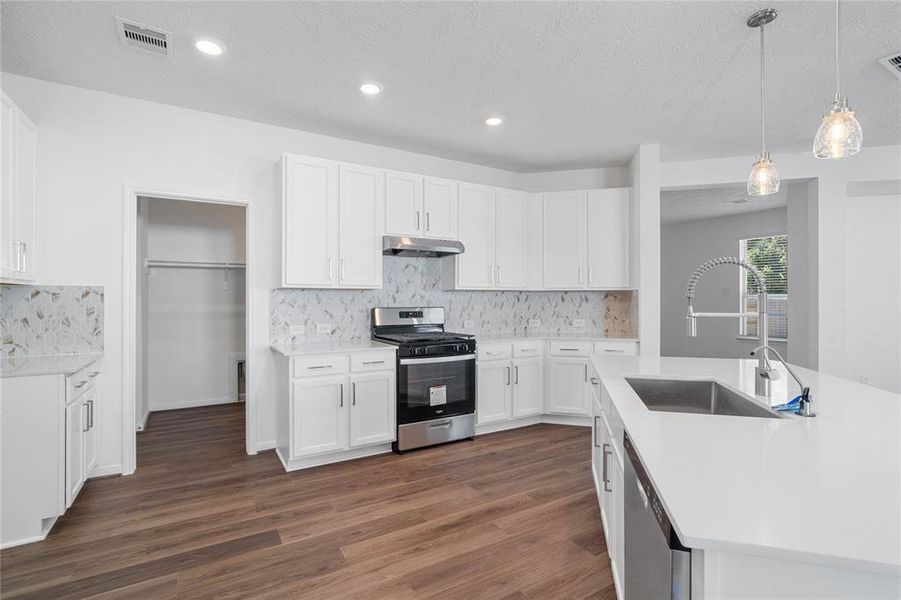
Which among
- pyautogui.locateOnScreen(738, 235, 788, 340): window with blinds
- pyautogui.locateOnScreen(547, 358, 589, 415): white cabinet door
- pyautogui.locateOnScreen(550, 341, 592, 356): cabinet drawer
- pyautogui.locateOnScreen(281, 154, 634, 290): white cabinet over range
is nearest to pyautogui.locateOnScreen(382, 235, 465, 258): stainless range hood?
pyautogui.locateOnScreen(281, 154, 634, 290): white cabinet over range

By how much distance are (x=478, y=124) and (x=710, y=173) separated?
260 cm

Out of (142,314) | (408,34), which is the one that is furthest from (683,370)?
(142,314)

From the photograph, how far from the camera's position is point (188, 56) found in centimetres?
262

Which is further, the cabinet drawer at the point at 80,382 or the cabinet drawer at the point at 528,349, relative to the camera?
the cabinet drawer at the point at 528,349

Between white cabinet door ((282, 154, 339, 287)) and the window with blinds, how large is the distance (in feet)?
20.1

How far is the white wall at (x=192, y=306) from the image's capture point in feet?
16.3

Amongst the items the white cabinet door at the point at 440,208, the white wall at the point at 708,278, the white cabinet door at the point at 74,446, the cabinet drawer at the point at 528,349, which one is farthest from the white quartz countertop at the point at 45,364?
the white wall at the point at 708,278

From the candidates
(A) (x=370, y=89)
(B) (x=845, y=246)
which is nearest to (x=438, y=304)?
(A) (x=370, y=89)

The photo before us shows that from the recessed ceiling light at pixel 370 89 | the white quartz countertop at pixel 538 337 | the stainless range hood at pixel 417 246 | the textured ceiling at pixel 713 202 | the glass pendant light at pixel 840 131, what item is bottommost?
the white quartz countertop at pixel 538 337

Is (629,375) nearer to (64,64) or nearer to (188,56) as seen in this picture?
(188,56)

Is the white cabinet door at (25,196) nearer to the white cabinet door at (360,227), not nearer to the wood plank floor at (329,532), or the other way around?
the wood plank floor at (329,532)

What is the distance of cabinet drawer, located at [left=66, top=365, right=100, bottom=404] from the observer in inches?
95.6

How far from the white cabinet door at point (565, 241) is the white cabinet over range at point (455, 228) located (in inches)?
0.4

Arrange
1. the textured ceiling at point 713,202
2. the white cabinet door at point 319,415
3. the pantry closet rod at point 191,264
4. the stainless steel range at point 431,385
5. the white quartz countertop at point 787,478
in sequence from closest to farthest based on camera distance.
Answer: the white quartz countertop at point 787,478
the white cabinet door at point 319,415
the stainless steel range at point 431,385
the pantry closet rod at point 191,264
the textured ceiling at point 713,202
